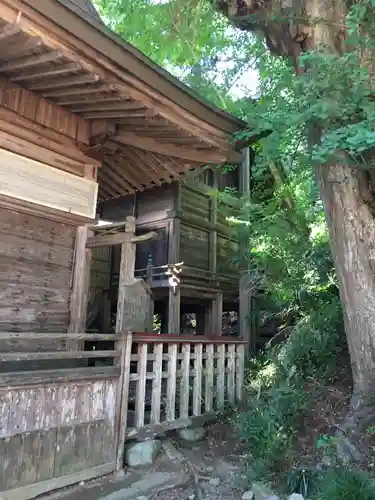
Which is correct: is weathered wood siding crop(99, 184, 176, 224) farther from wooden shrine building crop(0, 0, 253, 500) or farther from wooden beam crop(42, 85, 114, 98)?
wooden beam crop(42, 85, 114, 98)

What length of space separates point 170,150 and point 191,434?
3.83 metres

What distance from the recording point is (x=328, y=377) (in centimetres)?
566

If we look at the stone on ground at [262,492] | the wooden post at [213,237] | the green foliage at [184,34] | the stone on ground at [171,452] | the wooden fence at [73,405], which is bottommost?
the stone on ground at [262,492]

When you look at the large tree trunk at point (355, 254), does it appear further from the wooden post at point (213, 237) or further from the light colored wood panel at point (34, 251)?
the wooden post at point (213, 237)

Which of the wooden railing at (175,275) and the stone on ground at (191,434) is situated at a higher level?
the wooden railing at (175,275)

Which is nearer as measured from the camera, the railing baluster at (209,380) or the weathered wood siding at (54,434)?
the weathered wood siding at (54,434)

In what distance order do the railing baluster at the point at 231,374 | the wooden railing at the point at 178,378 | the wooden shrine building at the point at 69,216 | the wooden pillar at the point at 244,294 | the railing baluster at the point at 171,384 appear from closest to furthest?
the wooden shrine building at the point at 69,216
the wooden railing at the point at 178,378
the railing baluster at the point at 171,384
the railing baluster at the point at 231,374
the wooden pillar at the point at 244,294

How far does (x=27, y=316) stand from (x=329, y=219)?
353cm

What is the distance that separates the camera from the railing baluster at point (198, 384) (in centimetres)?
615

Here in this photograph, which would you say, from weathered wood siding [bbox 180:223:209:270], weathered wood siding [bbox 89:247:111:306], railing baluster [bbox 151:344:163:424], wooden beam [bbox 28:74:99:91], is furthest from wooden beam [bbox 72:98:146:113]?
weathered wood siding [bbox 89:247:111:306]

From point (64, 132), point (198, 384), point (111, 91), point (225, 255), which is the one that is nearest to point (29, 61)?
point (111, 91)

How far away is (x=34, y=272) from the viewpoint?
4809mm

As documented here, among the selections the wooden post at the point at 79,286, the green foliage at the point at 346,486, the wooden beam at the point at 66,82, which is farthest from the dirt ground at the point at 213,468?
the wooden beam at the point at 66,82

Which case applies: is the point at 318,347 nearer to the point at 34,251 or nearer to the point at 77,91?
the point at 34,251
